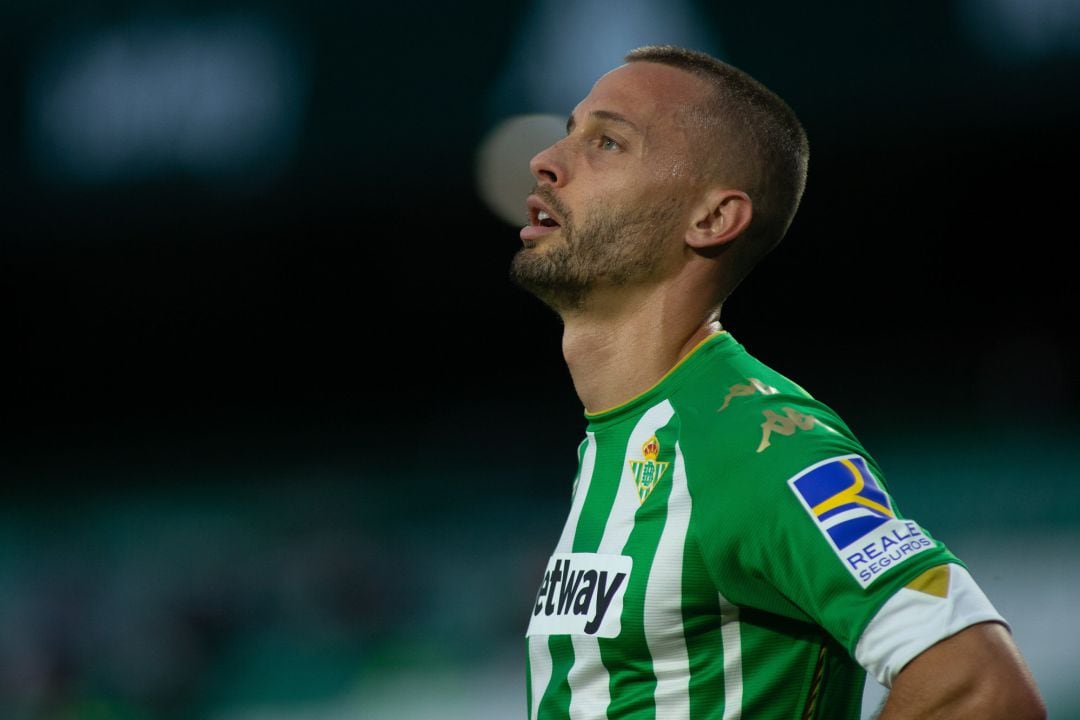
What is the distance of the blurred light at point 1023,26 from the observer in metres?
6.80

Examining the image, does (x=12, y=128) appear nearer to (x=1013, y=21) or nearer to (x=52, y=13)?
(x=52, y=13)

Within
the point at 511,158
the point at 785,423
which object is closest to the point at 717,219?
the point at 785,423

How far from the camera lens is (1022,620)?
6.66 metres

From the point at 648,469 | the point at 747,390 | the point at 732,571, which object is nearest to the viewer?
the point at 732,571

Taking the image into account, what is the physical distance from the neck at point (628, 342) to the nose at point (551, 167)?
24cm

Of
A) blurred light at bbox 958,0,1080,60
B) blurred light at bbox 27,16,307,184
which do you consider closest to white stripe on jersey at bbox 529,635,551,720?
blurred light at bbox 958,0,1080,60

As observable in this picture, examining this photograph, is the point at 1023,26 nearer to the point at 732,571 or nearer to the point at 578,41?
the point at 578,41

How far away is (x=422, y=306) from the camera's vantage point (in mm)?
9648

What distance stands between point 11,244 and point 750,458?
775cm

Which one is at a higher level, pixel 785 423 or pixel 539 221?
pixel 539 221

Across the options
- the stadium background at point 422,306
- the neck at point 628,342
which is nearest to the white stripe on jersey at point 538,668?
the neck at point 628,342

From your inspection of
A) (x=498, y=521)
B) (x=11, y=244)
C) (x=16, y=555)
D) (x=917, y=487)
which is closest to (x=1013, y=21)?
(x=917, y=487)

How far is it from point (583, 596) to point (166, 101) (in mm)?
6569

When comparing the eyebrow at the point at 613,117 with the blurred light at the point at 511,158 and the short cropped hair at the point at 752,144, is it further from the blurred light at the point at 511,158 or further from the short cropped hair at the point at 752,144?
the blurred light at the point at 511,158
